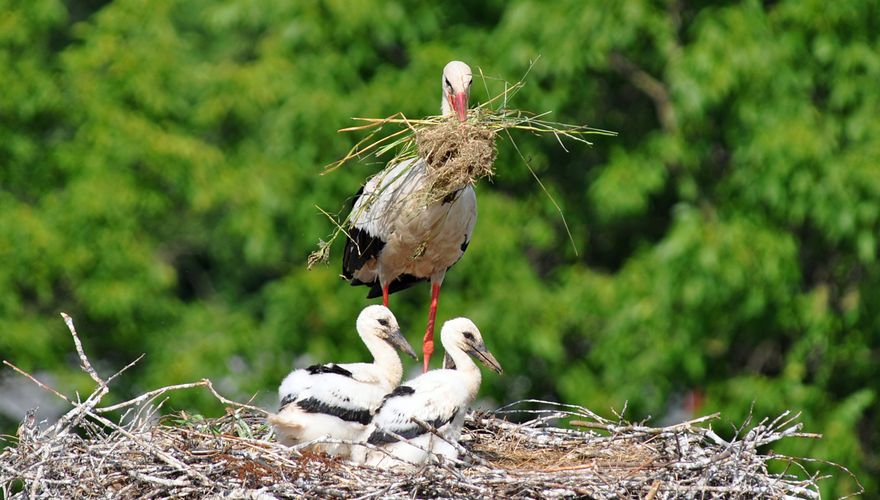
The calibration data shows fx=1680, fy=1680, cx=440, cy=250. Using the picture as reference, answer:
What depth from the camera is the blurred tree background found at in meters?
13.0

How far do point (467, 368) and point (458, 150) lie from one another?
1.08m

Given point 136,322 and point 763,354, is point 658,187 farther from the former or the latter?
point 136,322

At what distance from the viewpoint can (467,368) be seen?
26.8 ft

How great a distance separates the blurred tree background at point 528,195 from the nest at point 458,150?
183 inches

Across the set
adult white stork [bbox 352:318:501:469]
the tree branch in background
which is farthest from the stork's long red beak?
the tree branch in background

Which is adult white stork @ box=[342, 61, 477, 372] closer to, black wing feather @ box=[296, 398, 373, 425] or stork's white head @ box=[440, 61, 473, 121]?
stork's white head @ box=[440, 61, 473, 121]

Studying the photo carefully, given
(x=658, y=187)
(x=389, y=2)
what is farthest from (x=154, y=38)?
(x=658, y=187)

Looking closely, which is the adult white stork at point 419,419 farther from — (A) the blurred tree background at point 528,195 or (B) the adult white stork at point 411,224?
(A) the blurred tree background at point 528,195

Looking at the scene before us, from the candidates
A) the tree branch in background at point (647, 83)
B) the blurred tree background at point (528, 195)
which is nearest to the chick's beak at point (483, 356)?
the blurred tree background at point (528, 195)

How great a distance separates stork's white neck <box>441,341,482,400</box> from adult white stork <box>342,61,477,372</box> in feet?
2.85

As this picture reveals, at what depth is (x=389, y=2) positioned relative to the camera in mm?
14375

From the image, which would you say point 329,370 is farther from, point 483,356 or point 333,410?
point 483,356

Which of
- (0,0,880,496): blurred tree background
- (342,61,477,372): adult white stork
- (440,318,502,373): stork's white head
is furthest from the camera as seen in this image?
(0,0,880,496): blurred tree background

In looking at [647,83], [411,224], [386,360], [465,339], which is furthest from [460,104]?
[647,83]
